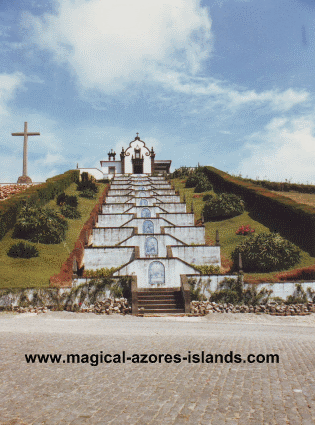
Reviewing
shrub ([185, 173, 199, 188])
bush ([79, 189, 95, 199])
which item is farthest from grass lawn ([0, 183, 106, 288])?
shrub ([185, 173, 199, 188])

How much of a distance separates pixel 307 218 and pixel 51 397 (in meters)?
24.3

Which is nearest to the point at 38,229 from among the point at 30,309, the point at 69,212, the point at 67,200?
the point at 69,212

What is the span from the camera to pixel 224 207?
3525cm

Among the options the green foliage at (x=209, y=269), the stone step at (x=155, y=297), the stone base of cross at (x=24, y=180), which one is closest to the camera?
the stone step at (x=155, y=297)

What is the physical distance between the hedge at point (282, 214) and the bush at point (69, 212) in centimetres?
1693

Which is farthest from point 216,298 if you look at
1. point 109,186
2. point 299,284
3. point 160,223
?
point 109,186

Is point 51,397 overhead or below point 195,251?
below

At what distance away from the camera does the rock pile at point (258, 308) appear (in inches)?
729

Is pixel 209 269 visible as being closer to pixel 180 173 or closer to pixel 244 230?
pixel 244 230

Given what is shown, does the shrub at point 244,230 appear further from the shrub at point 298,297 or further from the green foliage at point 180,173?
the green foliage at point 180,173

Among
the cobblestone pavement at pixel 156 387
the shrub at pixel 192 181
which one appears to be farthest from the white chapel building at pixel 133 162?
the cobblestone pavement at pixel 156 387

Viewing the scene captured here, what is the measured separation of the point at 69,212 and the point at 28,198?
4.17 metres

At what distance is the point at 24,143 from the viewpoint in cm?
5034

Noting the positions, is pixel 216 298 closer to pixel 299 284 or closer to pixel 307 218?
pixel 299 284
